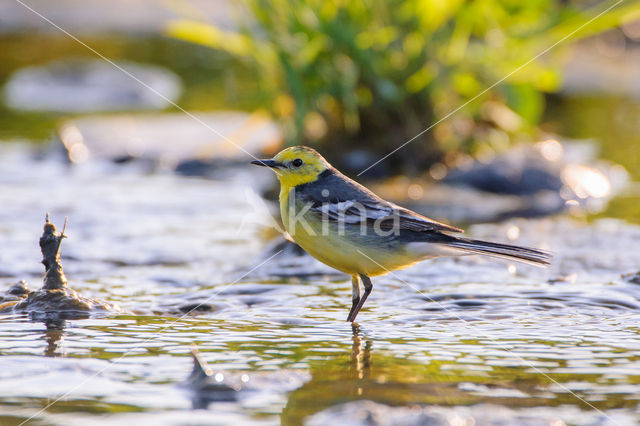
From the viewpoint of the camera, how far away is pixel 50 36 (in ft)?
73.7

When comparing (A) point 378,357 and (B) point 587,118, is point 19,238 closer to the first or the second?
(A) point 378,357

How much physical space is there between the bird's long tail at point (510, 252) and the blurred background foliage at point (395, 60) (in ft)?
14.7

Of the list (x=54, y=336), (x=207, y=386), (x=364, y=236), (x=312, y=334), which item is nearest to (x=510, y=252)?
(x=364, y=236)

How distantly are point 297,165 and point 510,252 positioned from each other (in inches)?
59.2

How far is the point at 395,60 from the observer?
9.98 m

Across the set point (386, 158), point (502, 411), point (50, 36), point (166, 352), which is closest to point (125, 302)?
point (166, 352)

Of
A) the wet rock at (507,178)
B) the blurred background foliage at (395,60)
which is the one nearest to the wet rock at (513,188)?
the wet rock at (507,178)

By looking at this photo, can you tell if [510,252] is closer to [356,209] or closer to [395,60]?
[356,209]

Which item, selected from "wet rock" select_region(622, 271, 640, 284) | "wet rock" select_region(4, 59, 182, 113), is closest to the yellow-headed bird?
"wet rock" select_region(622, 271, 640, 284)

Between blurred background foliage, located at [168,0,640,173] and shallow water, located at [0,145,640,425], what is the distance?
2.13 metres

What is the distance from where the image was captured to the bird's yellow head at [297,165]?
19.3 ft

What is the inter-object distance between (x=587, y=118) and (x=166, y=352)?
438 inches

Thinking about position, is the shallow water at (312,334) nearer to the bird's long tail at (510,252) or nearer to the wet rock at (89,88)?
the bird's long tail at (510,252)

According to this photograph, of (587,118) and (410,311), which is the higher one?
(587,118)
